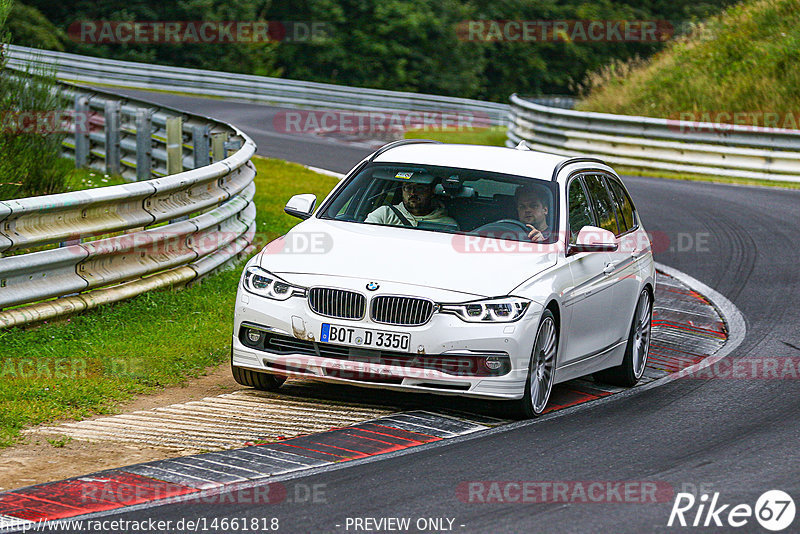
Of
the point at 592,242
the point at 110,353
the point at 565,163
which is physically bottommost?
the point at 110,353

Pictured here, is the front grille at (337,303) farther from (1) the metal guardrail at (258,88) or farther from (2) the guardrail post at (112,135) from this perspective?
(1) the metal guardrail at (258,88)

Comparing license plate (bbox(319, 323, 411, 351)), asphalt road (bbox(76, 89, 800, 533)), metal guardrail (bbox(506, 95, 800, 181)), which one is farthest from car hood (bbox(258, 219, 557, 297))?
metal guardrail (bbox(506, 95, 800, 181))

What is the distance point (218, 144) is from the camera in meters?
15.0

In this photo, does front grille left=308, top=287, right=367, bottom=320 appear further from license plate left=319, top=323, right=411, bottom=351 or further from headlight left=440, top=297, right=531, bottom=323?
headlight left=440, top=297, right=531, bottom=323

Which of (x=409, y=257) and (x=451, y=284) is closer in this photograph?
(x=451, y=284)

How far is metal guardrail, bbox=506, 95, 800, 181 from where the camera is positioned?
23.8 meters

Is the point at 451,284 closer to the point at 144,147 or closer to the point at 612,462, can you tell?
the point at 612,462

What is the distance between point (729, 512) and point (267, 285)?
3.40 meters

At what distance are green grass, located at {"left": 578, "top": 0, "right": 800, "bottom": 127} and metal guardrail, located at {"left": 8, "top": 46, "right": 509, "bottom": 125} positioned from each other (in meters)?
5.73

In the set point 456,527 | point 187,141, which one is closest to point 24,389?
point 456,527

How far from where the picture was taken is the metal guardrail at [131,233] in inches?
349

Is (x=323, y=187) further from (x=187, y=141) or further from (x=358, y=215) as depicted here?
(x=358, y=215)

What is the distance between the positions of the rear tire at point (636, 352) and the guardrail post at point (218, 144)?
6546 millimetres

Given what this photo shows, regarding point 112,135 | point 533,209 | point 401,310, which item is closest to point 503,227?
point 533,209
